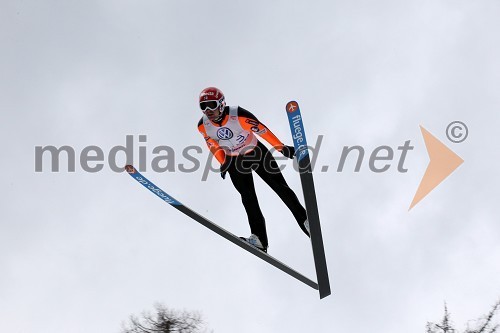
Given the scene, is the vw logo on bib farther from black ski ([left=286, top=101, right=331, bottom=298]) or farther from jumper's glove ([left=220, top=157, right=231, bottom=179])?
black ski ([left=286, top=101, right=331, bottom=298])

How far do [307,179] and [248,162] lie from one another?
120cm

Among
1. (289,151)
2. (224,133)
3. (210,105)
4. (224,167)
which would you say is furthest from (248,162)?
(210,105)

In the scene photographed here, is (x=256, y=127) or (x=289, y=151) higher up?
(x=256, y=127)

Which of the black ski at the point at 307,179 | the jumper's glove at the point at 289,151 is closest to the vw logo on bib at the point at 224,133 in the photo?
the jumper's glove at the point at 289,151

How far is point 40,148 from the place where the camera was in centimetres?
902

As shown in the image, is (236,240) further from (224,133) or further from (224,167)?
(224,133)

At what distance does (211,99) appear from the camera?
7.30m

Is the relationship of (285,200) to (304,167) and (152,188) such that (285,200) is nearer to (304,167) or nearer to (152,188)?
(304,167)

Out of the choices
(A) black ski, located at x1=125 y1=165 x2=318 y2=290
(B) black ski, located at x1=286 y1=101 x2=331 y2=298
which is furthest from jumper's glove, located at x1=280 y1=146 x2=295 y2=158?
(A) black ski, located at x1=125 y1=165 x2=318 y2=290

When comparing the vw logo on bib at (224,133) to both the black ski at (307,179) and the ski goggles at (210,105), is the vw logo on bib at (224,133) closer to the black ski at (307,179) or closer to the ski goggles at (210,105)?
the ski goggles at (210,105)

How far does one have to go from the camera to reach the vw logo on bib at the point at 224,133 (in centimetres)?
762

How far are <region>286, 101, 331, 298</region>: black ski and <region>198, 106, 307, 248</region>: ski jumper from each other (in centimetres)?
44

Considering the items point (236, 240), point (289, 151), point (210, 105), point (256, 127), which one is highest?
point (210, 105)

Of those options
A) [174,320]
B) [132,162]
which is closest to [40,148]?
[132,162]
